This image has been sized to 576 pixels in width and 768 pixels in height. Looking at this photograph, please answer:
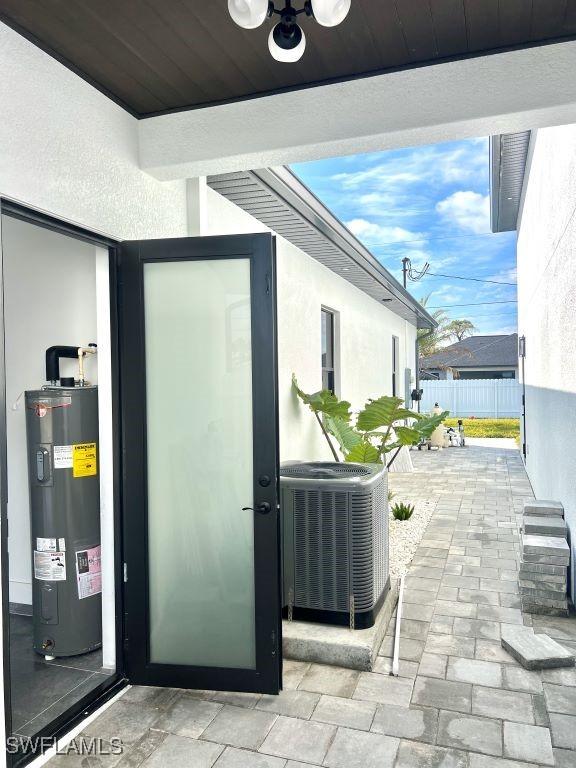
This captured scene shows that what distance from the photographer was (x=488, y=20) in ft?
8.22

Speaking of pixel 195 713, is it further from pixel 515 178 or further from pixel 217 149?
pixel 515 178

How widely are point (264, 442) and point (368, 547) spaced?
1067mm

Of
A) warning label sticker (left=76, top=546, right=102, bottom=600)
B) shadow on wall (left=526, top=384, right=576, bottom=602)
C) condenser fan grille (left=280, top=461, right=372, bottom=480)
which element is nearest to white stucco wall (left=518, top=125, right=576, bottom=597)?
shadow on wall (left=526, top=384, right=576, bottom=602)

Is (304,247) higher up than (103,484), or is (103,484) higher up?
(304,247)

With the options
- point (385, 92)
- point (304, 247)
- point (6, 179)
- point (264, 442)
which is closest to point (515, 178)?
point (304, 247)

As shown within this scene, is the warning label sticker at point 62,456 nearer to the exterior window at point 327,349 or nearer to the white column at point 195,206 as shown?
the white column at point 195,206

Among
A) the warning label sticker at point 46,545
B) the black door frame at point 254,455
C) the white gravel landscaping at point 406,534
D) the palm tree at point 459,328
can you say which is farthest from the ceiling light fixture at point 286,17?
the palm tree at point 459,328

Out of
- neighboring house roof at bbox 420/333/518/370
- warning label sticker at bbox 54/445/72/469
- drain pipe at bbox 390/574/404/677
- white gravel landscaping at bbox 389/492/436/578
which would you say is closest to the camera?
drain pipe at bbox 390/574/404/677

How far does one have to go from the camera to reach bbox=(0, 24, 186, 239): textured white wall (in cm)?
240

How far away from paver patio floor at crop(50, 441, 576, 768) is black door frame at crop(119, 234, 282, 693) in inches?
4.1

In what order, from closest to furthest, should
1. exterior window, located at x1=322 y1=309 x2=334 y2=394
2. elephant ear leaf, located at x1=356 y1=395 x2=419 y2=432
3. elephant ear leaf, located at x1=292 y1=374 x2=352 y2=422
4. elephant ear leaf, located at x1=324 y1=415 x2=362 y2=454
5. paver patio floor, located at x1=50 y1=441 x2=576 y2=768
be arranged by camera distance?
1. paver patio floor, located at x1=50 y1=441 x2=576 y2=768
2. elephant ear leaf, located at x1=356 y1=395 x2=419 y2=432
3. elephant ear leaf, located at x1=292 y1=374 x2=352 y2=422
4. elephant ear leaf, located at x1=324 y1=415 x2=362 y2=454
5. exterior window, located at x1=322 y1=309 x2=334 y2=394

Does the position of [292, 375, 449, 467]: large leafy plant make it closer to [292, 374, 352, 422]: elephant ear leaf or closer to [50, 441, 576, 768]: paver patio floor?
[292, 374, 352, 422]: elephant ear leaf

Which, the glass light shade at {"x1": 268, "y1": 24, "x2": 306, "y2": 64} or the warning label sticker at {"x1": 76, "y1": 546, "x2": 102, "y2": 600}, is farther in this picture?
the warning label sticker at {"x1": 76, "y1": 546, "x2": 102, "y2": 600}

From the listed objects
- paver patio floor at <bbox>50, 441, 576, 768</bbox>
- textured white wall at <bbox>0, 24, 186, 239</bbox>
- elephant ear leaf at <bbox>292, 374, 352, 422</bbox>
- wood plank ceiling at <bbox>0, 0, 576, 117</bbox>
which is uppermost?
wood plank ceiling at <bbox>0, 0, 576, 117</bbox>
